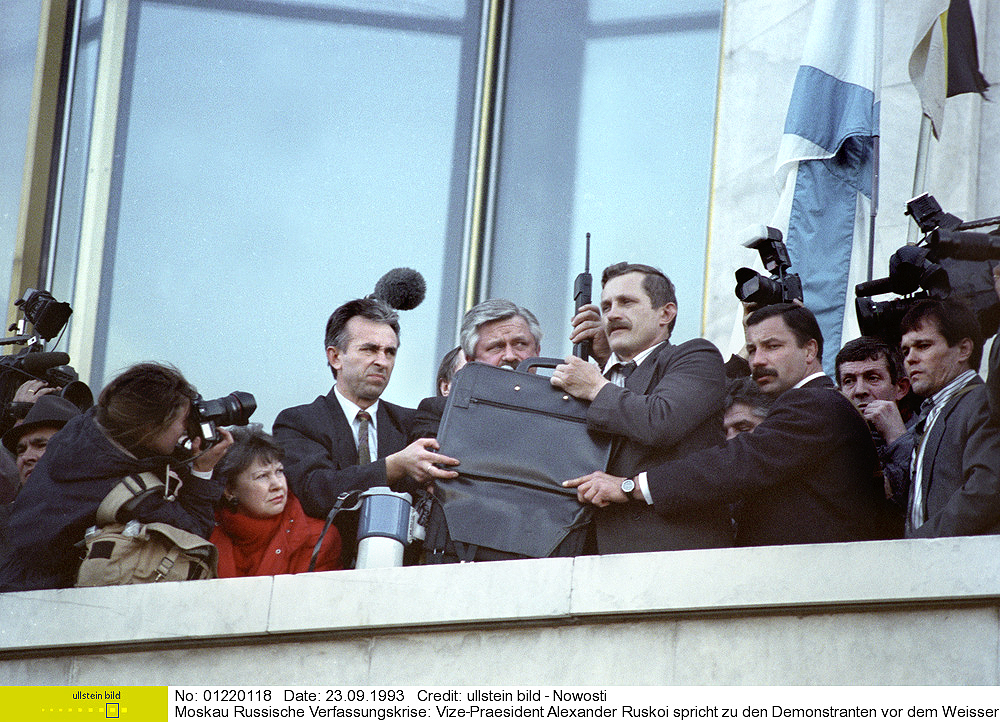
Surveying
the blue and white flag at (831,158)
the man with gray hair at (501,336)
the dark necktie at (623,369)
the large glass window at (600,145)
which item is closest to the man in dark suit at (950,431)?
the dark necktie at (623,369)

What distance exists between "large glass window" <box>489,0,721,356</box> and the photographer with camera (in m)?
4.32

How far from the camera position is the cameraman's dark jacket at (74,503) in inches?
221

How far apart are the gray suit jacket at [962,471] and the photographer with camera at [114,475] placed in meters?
2.50

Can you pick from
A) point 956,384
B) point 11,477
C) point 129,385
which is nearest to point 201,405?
point 129,385

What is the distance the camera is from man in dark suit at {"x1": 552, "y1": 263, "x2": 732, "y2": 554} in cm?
514

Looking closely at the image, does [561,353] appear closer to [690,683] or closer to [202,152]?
[202,152]

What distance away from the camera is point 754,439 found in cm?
501

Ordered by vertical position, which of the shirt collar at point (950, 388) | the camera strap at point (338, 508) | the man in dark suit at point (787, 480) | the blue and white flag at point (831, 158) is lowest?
the camera strap at point (338, 508)

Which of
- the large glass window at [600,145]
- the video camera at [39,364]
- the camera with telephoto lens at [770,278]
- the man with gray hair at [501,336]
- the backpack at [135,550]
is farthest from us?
the large glass window at [600,145]

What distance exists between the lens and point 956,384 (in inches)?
201

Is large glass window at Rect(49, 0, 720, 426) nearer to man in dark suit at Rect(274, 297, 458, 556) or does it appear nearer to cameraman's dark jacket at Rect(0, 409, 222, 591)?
Answer: man in dark suit at Rect(274, 297, 458, 556)

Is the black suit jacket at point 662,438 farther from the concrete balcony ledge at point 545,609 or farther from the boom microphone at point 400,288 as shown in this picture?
the boom microphone at point 400,288

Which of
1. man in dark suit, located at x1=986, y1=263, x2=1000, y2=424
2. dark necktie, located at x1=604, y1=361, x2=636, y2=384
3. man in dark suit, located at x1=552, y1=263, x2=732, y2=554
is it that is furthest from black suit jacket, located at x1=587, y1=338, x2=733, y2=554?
man in dark suit, located at x1=986, y1=263, x2=1000, y2=424

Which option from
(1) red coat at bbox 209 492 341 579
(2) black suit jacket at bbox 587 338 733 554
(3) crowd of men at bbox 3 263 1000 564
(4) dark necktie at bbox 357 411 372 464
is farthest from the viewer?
(4) dark necktie at bbox 357 411 372 464
